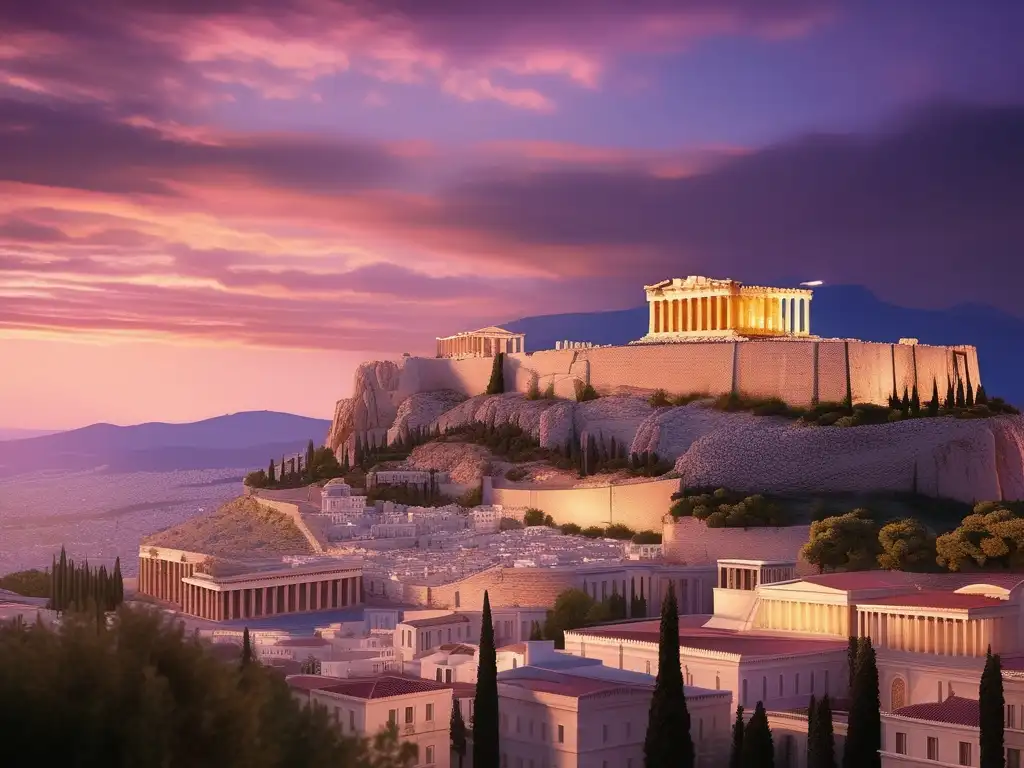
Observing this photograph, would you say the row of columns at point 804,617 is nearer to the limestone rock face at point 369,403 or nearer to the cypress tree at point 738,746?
the cypress tree at point 738,746

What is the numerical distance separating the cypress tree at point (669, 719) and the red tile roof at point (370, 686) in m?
6.89

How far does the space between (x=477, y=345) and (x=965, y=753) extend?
288 feet

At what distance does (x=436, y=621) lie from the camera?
199 ft

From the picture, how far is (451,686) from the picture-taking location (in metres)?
48.8

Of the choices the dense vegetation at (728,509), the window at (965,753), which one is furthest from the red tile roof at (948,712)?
the dense vegetation at (728,509)

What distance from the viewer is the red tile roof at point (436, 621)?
59228 mm

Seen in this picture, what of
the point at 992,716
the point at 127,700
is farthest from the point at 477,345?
the point at 127,700

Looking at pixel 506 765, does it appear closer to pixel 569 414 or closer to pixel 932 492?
pixel 932 492

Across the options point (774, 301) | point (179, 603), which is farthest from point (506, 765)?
point (774, 301)

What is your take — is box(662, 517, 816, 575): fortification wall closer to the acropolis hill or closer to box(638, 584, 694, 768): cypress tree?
the acropolis hill

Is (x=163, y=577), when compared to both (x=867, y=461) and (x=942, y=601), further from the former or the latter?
(x=942, y=601)

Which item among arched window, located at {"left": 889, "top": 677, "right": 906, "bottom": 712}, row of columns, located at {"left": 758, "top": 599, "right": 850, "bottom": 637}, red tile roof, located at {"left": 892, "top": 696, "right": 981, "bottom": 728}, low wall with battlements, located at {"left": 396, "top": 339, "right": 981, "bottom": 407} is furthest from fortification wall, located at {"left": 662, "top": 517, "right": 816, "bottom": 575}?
red tile roof, located at {"left": 892, "top": 696, "right": 981, "bottom": 728}

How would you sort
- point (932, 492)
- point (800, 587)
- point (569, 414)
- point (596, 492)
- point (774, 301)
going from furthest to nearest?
point (774, 301), point (569, 414), point (596, 492), point (932, 492), point (800, 587)

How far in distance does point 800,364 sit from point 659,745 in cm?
5298
